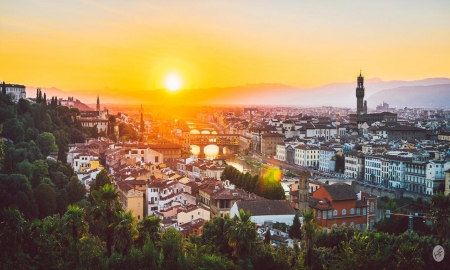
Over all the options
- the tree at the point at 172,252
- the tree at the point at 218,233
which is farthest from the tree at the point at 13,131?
the tree at the point at 172,252

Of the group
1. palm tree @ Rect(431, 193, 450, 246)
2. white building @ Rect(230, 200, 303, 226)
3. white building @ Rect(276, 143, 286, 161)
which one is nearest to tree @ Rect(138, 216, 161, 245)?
palm tree @ Rect(431, 193, 450, 246)

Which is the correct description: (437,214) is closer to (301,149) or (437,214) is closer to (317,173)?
(317,173)

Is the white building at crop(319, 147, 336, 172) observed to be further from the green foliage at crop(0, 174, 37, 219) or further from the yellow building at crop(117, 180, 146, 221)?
the green foliage at crop(0, 174, 37, 219)

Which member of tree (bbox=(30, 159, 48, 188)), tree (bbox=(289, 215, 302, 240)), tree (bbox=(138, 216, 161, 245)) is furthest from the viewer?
tree (bbox=(30, 159, 48, 188))

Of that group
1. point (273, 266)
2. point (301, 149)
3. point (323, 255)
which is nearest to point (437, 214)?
point (323, 255)

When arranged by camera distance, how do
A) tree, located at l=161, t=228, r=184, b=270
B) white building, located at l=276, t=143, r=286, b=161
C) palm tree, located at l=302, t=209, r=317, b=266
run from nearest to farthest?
tree, located at l=161, t=228, r=184, b=270 < palm tree, located at l=302, t=209, r=317, b=266 < white building, located at l=276, t=143, r=286, b=161

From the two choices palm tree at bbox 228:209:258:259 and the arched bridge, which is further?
the arched bridge

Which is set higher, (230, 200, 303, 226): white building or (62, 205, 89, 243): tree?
(62, 205, 89, 243): tree


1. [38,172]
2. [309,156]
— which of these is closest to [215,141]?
[309,156]

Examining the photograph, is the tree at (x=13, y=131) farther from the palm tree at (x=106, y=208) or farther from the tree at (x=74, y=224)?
the palm tree at (x=106, y=208)
